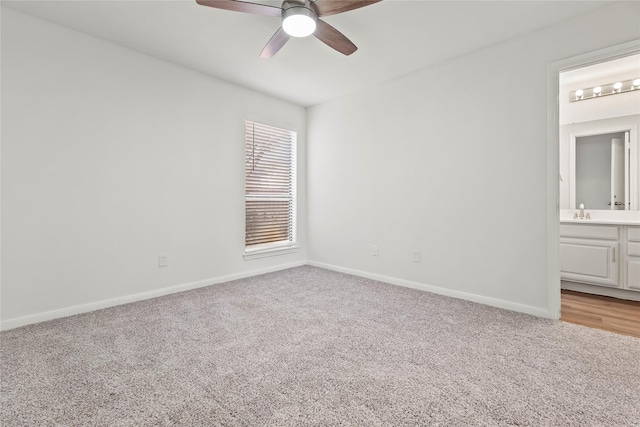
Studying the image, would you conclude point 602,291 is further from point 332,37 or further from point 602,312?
point 332,37

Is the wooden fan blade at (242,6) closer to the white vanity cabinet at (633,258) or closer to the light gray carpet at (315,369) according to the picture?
the light gray carpet at (315,369)

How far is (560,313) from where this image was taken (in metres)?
2.65

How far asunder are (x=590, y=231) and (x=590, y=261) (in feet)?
1.06

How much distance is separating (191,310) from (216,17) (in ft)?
8.18

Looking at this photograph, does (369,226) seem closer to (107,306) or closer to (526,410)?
(526,410)

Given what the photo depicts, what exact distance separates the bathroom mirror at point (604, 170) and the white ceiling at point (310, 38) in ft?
6.65

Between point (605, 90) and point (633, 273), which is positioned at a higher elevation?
point (605, 90)

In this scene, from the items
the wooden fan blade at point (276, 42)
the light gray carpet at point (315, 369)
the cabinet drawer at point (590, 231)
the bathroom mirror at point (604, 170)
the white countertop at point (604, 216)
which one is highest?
the wooden fan blade at point (276, 42)

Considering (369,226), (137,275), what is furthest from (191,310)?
(369,226)

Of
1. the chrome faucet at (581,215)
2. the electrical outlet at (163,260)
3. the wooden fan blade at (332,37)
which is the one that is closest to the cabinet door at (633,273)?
→ the chrome faucet at (581,215)

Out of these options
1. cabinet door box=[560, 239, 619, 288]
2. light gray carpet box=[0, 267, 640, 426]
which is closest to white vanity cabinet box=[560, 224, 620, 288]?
cabinet door box=[560, 239, 619, 288]

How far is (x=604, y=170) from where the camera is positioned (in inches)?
144

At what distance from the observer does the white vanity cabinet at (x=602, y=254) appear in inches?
118

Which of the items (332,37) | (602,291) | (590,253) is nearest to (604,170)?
(590,253)
